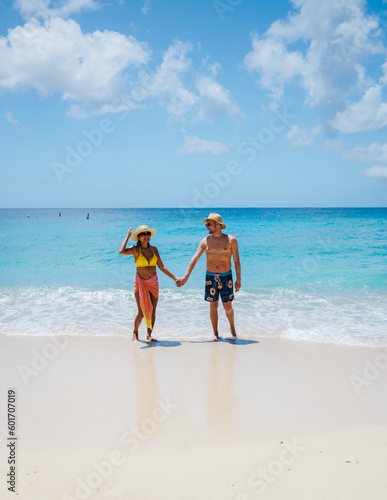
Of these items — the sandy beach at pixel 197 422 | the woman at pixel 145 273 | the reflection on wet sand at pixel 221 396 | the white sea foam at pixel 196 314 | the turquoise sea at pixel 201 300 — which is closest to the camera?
the sandy beach at pixel 197 422

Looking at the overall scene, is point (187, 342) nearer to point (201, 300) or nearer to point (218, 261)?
point (218, 261)

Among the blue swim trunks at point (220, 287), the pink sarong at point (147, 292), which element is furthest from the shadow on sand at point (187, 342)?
the blue swim trunks at point (220, 287)

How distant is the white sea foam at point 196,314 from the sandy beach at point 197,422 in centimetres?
82

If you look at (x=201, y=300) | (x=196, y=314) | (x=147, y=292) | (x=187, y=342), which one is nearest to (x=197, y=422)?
(x=187, y=342)

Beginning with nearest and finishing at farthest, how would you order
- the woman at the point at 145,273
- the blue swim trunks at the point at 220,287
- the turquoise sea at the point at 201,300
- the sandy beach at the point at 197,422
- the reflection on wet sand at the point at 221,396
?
1. the sandy beach at the point at 197,422
2. the reflection on wet sand at the point at 221,396
3. the woman at the point at 145,273
4. the blue swim trunks at the point at 220,287
5. the turquoise sea at the point at 201,300

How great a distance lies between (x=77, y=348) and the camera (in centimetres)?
511

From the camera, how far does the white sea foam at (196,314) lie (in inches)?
231

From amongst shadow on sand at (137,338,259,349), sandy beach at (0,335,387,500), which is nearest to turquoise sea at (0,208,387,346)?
shadow on sand at (137,338,259,349)

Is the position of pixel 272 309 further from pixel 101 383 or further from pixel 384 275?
pixel 384 275

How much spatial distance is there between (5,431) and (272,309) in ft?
17.9

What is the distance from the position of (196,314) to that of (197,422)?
12.6ft

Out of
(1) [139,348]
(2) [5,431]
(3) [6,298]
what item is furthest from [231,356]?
(3) [6,298]

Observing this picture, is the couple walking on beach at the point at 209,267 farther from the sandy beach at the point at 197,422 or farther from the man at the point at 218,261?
the sandy beach at the point at 197,422

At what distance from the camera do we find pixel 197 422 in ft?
10.5
